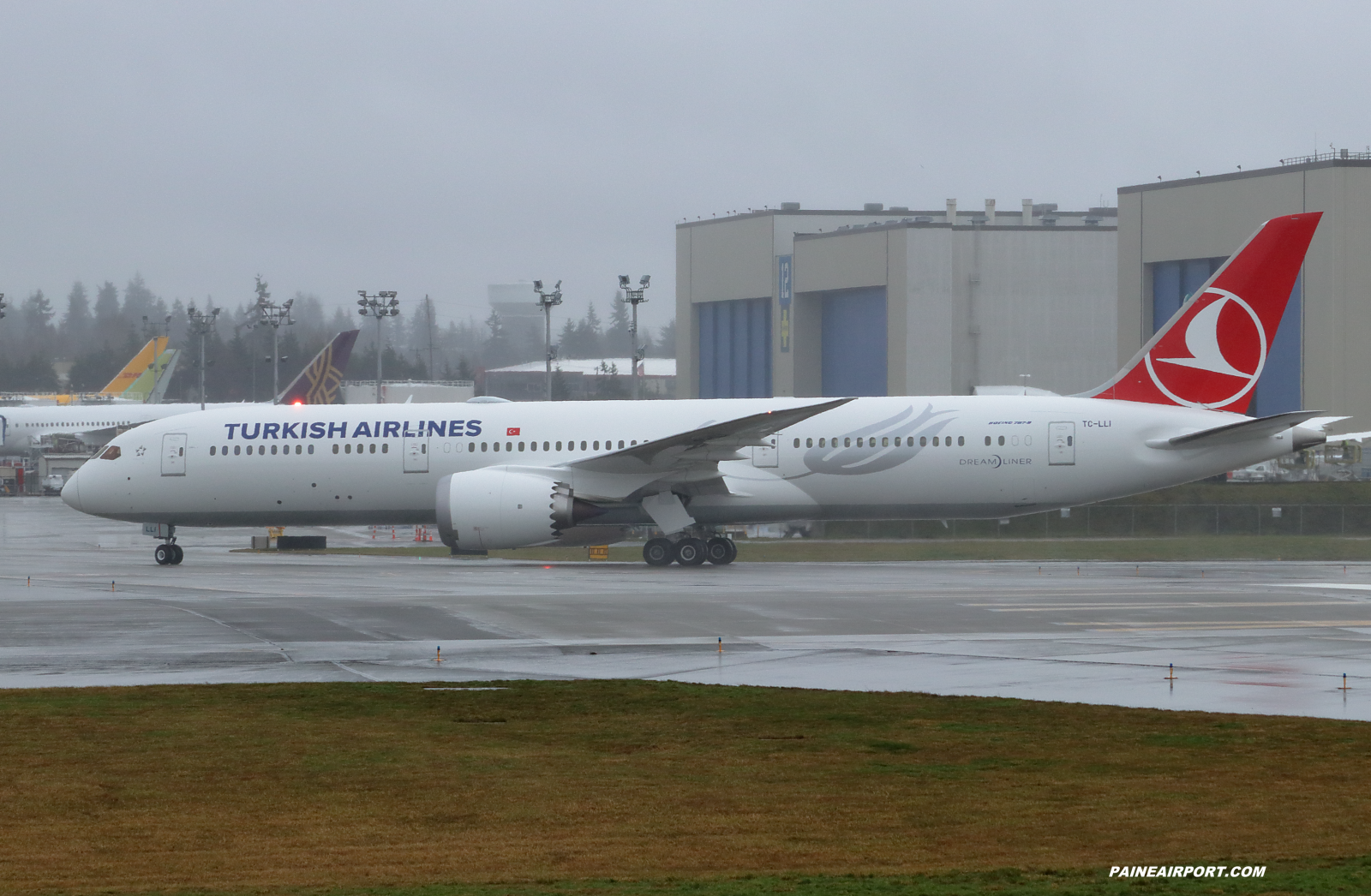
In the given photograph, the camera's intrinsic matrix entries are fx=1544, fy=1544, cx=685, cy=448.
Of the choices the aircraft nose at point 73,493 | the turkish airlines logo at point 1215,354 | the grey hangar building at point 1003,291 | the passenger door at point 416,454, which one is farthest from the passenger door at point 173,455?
the grey hangar building at point 1003,291

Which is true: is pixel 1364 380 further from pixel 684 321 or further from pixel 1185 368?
pixel 684 321

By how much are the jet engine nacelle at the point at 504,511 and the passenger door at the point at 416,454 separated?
2.06 meters

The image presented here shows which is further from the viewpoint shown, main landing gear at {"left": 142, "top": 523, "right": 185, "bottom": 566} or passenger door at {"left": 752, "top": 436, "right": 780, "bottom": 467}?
main landing gear at {"left": 142, "top": 523, "right": 185, "bottom": 566}

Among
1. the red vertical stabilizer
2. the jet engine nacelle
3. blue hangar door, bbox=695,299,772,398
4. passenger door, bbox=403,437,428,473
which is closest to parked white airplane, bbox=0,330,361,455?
blue hangar door, bbox=695,299,772,398

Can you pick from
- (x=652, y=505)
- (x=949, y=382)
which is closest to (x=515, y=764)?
(x=652, y=505)

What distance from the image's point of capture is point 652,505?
3284cm

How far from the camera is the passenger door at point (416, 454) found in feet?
112

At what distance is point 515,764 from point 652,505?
21.3m

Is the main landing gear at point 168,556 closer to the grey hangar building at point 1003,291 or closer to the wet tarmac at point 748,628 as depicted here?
the wet tarmac at point 748,628

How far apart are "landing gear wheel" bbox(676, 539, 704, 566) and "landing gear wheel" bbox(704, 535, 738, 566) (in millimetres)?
188

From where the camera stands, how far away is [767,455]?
33.2 m

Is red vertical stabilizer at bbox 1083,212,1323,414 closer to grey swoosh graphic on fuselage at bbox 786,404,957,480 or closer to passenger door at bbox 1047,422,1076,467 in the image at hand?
passenger door at bbox 1047,422,1076,467

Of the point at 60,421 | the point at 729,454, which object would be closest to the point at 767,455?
the point at 729,454

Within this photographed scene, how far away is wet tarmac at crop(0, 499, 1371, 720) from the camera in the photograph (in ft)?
53.0
